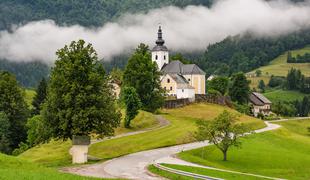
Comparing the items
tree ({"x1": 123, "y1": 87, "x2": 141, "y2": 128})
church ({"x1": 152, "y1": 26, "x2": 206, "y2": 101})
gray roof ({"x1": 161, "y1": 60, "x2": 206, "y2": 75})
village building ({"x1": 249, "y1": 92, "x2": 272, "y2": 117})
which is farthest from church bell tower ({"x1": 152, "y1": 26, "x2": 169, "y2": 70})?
tree ({"x1": 123, "y1": 87, "x2": 141, "y2": 128})

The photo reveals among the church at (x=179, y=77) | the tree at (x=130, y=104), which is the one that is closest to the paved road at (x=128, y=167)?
the tree at (x=130, y=104)

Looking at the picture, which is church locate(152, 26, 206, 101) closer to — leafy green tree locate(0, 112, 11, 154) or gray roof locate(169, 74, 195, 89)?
gray roof locate(169, 74, 195, 89)

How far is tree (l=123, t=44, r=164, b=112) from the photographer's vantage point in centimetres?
9644

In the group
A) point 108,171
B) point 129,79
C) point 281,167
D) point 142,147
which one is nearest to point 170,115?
point 129,79

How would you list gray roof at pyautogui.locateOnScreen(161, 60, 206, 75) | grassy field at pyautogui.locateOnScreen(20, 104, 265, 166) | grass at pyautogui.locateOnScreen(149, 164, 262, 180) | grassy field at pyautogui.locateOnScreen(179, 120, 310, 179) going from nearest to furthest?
grass at pyautogui.locateOnScreen(149, 164, 262, 180) → grassy field at pyautogui.locateOnScreen(179, 120, 310, 179) → grassy field at pyautogui.locateOnScreen(20, 104, 265, 166) → gray roof at pyautogui.locateOnScreen(161, 60, 206, 75)

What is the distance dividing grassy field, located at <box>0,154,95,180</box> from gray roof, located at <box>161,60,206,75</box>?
302 feet

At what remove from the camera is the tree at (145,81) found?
→ 316ft

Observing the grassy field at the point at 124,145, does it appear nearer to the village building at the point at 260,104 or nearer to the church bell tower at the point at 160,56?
the church bell tower at the point at 160,56

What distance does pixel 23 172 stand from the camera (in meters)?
35.0

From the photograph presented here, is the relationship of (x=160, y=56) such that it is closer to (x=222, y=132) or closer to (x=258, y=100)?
(x=258, y=100)

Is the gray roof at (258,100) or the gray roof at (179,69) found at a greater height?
the gray roof at (179,69)

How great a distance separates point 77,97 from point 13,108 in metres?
41.6

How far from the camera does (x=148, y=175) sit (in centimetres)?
4369

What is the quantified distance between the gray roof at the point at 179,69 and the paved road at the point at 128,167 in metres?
69.3
